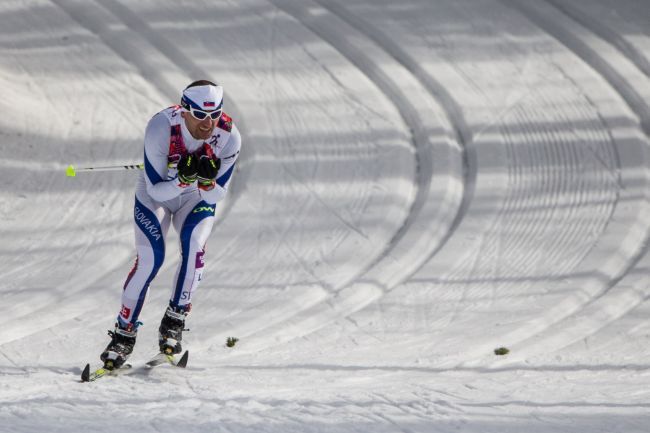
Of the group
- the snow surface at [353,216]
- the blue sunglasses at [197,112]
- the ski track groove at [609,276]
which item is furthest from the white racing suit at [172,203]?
the ski track groove at [609,276]

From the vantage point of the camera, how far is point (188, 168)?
5.24m

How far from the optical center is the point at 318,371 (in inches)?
230

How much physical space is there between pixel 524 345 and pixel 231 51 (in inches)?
206

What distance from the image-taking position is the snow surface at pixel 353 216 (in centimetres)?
520

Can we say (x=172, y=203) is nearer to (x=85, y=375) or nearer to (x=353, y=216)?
(x=85, y=375)

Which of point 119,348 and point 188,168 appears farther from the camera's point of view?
→ point 119,348

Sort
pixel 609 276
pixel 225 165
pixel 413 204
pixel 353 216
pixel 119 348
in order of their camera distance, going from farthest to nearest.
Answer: pixel 413 204
pixel 353 216
pixel 609 276
pixel 119 348
pixel 225 165

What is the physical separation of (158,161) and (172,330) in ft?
2.98

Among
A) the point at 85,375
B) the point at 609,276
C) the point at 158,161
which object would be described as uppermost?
the point at 609,276

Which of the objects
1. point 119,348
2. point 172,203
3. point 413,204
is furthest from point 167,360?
point 413,204

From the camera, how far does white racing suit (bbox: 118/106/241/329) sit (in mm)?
5375

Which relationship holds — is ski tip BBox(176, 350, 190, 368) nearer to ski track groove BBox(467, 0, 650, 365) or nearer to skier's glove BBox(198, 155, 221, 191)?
skier's glove BBox(198, 155, 221, 191)

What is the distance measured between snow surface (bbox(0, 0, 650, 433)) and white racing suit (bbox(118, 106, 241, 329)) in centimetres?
47

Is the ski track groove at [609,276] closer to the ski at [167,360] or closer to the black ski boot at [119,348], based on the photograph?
the ski at [167,360]
